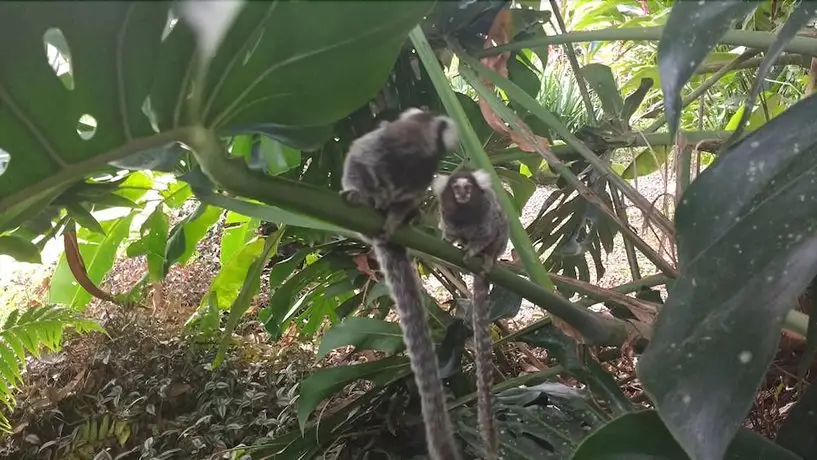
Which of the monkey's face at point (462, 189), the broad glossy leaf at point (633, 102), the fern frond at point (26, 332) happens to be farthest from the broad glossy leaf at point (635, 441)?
the fern frond at point (26, 332)

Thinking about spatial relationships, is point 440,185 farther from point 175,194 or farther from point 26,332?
point 26,332

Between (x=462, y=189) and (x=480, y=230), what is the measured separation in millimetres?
42

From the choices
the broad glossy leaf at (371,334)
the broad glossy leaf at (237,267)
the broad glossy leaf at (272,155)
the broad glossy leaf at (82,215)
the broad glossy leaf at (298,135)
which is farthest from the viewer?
the broad glossy leaf at (237,267)

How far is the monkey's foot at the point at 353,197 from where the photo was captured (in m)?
0.46

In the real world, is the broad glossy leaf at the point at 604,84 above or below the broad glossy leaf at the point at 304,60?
above

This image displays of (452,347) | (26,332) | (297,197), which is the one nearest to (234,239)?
(26,332)

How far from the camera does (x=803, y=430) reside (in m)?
0.58

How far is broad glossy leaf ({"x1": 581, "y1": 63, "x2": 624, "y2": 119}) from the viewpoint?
3.25ft

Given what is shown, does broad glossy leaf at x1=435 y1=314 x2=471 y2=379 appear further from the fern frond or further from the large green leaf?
the fern frond

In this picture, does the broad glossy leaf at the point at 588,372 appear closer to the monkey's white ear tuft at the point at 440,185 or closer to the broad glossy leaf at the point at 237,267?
the monkey's white ear tuft at the point at 440,185

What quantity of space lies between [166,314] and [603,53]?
5.30ft

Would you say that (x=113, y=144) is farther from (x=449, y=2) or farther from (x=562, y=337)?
(x=562, y=337)

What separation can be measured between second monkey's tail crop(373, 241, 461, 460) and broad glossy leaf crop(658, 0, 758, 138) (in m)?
0.23

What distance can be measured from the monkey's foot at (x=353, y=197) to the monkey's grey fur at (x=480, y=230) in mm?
123
